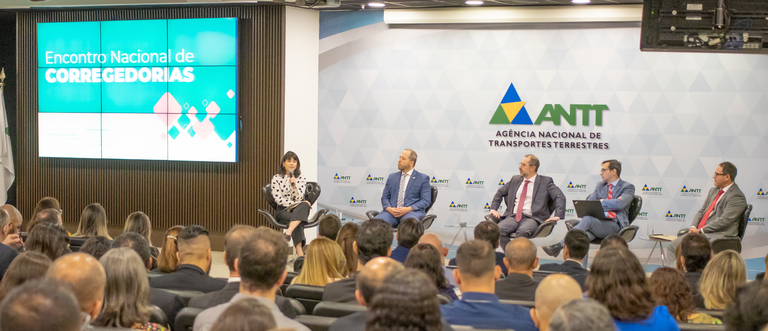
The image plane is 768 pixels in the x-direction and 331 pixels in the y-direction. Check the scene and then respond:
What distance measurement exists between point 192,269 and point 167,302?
0.58m

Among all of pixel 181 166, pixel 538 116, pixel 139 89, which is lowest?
pixel 181 166

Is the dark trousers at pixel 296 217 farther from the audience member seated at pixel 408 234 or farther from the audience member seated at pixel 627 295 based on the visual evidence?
the audience member seated at pixel 627 295

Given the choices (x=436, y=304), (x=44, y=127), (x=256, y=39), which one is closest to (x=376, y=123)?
(x=256, y=39)

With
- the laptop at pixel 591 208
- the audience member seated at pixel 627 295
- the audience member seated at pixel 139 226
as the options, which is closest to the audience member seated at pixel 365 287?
the audience member seated at pixel 627 295

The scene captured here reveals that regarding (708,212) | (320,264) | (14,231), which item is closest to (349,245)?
(320,264)

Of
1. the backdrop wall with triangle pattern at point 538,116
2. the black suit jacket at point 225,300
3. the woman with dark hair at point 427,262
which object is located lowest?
the black suit jacket at point 225,300

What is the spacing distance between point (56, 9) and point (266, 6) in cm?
301

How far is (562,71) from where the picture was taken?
812 centimetres

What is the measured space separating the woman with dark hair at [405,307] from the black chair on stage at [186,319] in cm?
124

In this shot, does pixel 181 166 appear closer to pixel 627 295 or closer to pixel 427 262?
pixel 427 262

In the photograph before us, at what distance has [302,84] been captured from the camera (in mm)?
8258

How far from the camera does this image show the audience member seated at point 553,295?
2.38m

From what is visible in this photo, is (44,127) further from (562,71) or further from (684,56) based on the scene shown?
(684,56)

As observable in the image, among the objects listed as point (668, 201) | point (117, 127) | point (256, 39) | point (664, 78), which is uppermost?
point (256, 39)
